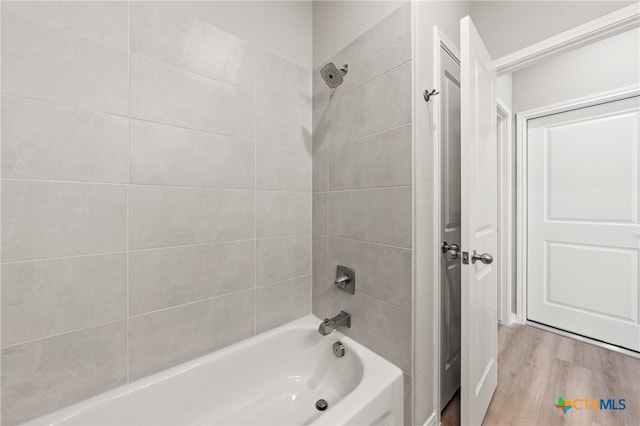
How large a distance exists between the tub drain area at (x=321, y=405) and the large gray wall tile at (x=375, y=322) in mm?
340

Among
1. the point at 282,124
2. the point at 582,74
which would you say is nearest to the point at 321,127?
the point at 282,124

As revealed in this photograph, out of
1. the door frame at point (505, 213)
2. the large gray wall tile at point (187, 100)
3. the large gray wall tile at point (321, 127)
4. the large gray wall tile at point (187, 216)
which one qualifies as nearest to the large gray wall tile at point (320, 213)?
the large gray wall tile at point (321, 127)

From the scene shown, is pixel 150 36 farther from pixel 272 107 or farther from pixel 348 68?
pixel 348 68

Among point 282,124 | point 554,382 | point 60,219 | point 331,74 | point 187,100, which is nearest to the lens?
point 60,219

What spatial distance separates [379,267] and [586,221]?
2163 millimetres

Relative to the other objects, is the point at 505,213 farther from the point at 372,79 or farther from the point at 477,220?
the point at 372,79

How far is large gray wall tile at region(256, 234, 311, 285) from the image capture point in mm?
1408

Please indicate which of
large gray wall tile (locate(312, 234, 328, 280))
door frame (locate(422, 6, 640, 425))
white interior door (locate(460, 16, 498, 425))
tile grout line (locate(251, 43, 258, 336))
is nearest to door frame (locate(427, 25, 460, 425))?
door frame (locate(422, 6, 640, 425))

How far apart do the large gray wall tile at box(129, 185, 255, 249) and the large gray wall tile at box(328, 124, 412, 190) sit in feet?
1.67

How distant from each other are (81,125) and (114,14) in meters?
0.46

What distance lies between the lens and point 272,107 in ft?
4.70

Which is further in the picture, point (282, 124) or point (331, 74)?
point (282, 124)

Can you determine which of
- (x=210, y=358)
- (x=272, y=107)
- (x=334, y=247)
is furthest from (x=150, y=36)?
(x=210, y=358)

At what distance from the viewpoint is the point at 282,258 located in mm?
1494
